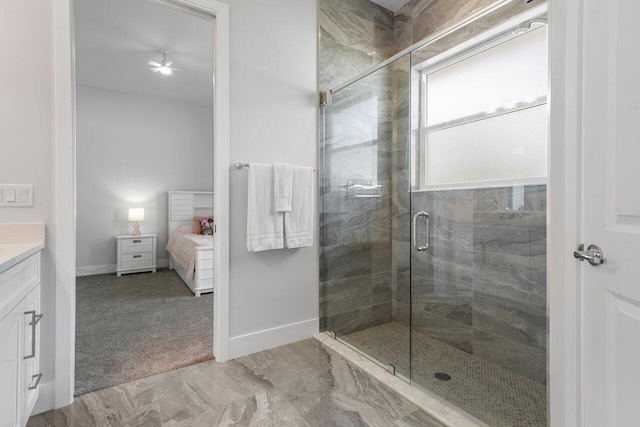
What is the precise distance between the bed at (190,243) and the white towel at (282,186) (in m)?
1.71

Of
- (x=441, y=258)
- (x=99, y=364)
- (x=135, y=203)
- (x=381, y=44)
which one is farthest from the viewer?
(x=135, y=203)

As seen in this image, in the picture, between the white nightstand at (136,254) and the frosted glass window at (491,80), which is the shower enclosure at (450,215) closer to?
the frosted glass window at (491,80)

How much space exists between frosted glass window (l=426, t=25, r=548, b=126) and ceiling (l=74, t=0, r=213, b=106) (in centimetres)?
186

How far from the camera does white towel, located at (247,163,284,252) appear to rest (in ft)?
7.39

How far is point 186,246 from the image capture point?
424cm

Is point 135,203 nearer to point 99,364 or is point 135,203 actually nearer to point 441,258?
point 99,364

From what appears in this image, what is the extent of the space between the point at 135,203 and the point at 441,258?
15.9 ft

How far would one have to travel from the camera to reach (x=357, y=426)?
60.7 inches

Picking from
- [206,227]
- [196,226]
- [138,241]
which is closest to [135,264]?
[138,241]

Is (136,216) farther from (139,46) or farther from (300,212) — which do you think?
(300,212)

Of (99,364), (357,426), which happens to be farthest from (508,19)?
(99,364)

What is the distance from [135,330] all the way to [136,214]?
2.85 metres

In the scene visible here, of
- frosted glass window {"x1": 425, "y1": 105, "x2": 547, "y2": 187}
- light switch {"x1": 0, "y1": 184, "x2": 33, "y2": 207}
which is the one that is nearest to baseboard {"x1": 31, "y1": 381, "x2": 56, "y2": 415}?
light switch {"x1": 0, "y1": 184, "x2": 33, "y2": 207}

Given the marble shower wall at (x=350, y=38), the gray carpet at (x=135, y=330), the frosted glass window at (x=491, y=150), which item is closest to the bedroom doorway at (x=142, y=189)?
the gray carpet at (x=135, y=330)
